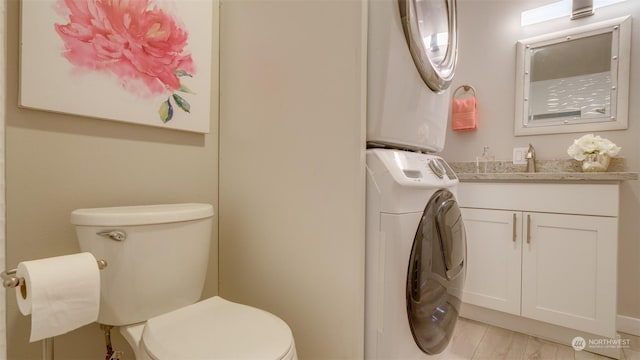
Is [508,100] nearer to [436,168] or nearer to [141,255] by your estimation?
[436,168]

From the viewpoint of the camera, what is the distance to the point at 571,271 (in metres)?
1.49

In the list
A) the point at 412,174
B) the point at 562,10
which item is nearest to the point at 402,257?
the point at 412,174

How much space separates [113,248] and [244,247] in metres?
0.50

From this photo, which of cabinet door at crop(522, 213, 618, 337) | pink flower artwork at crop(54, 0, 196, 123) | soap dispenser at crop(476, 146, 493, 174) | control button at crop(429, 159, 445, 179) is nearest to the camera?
pink flower artwork at crop(54, 0, 196, 123)

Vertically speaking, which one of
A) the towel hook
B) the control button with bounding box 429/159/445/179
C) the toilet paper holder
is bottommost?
the toilet paper holder

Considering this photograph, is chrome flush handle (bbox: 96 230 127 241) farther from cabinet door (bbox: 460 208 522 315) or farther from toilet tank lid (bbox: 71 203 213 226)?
cabinet door (bbox: 460 208 522 315)

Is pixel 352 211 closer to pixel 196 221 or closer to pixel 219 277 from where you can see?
pixel 196 221

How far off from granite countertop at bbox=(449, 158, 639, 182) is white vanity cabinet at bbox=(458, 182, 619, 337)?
0.04m

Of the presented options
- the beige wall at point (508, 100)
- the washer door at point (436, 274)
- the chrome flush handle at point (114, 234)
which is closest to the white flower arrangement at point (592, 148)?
the beige wall at point (508, 100)

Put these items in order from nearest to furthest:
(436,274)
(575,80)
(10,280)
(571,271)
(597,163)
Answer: (10,280), (436,274), (571,271), (597,163), (575,80)

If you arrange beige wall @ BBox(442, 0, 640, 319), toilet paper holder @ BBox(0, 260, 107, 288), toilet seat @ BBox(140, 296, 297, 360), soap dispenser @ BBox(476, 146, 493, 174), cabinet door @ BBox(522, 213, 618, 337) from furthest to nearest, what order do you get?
soap dispenser @ BBox(476, 146, 493, 174), beige wall @ BBox(442, 0, 640, 319), cabinet door @ BBox(522, 213, 618, 337), toilet seat @ BBox(140, 296, 297, 360), toilet paper holder @ BBox(0, 260, 107, 288)

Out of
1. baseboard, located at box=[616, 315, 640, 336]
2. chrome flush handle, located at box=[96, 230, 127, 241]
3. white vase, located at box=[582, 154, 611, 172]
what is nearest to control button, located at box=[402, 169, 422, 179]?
chrome flush handle, located at box=[96, 230, 127, 241]

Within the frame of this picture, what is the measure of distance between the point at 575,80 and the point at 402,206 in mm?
1977

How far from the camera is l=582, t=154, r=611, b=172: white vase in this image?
1.65m
